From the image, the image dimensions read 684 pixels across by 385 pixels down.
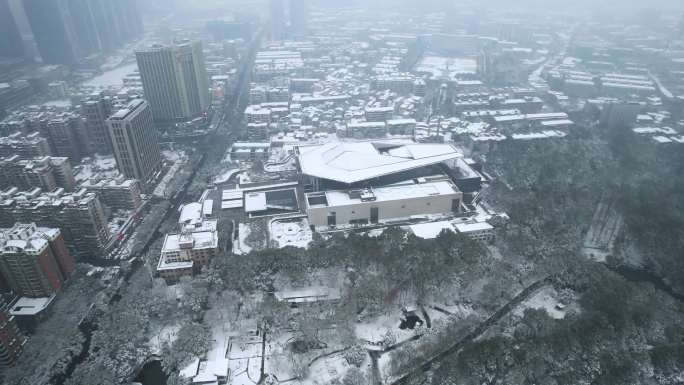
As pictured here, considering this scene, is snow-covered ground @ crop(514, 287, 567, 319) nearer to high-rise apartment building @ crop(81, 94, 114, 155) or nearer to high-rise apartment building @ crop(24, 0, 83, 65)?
high-rise apartment building @ crop(81, 94, 114, 155)

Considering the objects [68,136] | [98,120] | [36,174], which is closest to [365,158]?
[36,174]

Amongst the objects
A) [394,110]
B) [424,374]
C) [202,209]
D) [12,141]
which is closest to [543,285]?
[424,374]

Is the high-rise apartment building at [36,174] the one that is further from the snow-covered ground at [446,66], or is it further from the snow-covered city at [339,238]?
the snow-covered ground at [446,66]

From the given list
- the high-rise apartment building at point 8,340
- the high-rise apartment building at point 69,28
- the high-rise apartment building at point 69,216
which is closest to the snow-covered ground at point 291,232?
the high-rise apartment building at point 69,216

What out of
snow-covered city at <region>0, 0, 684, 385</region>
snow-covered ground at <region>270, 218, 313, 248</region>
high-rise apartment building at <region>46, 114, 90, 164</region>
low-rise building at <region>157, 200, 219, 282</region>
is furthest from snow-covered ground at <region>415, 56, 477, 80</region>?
low-rise building at <region>157, 200, 219, 282</region>

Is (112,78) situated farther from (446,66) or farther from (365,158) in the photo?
(446,66)
